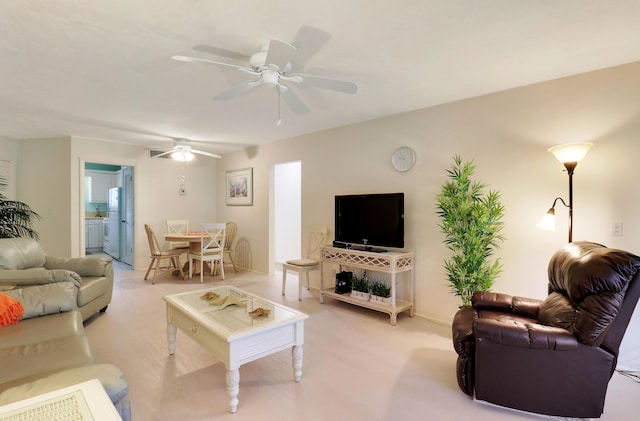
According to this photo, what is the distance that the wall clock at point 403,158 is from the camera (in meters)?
3.57

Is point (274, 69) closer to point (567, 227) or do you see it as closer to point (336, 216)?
point (336, 216)

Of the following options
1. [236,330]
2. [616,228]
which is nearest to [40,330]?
[236,330]

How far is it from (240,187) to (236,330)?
Answer: 14.7 ft

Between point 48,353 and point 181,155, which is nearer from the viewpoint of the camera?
point 48,353

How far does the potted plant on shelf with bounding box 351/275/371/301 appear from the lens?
11.9 ft

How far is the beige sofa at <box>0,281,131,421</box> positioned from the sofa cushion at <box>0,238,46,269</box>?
0.85 metres

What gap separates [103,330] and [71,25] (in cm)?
261

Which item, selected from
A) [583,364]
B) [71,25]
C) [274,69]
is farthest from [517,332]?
[71,25]

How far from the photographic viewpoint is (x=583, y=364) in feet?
5.79

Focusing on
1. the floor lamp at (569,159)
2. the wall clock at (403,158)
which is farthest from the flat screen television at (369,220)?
the floor lamp at (569,159)

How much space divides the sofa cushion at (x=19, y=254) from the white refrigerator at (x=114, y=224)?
366 centimetres

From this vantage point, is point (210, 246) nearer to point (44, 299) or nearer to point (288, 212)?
point (288, 212)

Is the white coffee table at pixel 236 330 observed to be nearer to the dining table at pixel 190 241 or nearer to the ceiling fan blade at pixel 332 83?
the ceiling fan blade at pixel 332 83

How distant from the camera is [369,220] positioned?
12.3 ft
